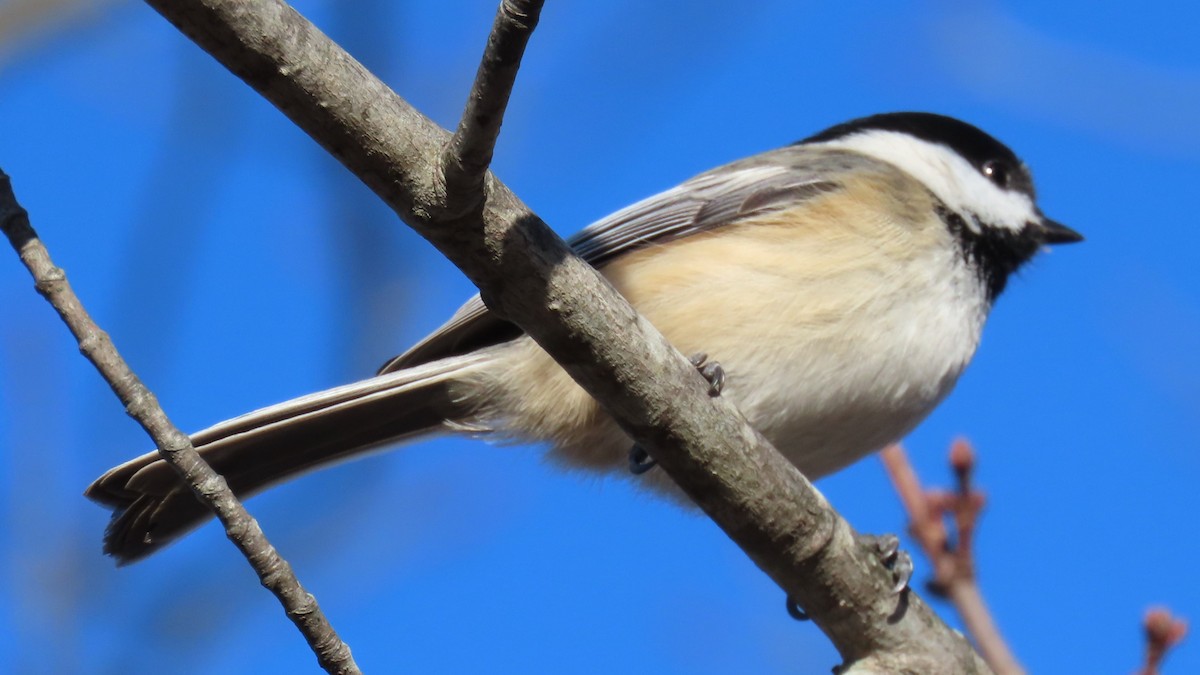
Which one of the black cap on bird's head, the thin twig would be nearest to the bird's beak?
the black cap on bird's head

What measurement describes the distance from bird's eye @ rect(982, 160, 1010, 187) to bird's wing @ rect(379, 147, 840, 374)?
0.71m

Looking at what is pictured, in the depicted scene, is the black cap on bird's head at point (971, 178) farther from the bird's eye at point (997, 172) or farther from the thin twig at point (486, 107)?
the thin twig at point (486, 107)

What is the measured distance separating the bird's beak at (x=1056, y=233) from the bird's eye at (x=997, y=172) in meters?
0.17

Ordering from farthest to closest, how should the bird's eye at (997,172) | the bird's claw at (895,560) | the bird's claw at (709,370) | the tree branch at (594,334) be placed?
the bird's eye at (997,172), the bird's claw at (895,560), the bird's claw at (709,370), the tree branch at (594,334)

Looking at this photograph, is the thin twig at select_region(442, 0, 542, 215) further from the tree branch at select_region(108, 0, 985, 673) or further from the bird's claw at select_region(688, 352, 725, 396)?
the bird's claw at select_region(688, 352, 725, 396)

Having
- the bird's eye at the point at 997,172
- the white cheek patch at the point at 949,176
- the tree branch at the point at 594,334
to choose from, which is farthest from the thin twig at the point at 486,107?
the bird's eye at the point at 997,172

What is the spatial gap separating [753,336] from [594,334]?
99cm

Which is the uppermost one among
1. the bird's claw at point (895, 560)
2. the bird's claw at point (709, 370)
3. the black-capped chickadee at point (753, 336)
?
the black-capped chickadee at point (753, 336)

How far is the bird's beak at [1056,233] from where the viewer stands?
3.66m

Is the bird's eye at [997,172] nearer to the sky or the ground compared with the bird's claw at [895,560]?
nearer to the sky

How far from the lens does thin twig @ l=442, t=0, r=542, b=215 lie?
1516 millimetres

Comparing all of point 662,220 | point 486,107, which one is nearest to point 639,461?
point 662,220

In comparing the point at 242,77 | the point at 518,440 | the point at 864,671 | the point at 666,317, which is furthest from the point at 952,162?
the point at 242,77

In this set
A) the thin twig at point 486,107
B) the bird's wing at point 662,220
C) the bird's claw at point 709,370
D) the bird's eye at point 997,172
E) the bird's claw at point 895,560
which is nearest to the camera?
the thin twig at point 486,107
